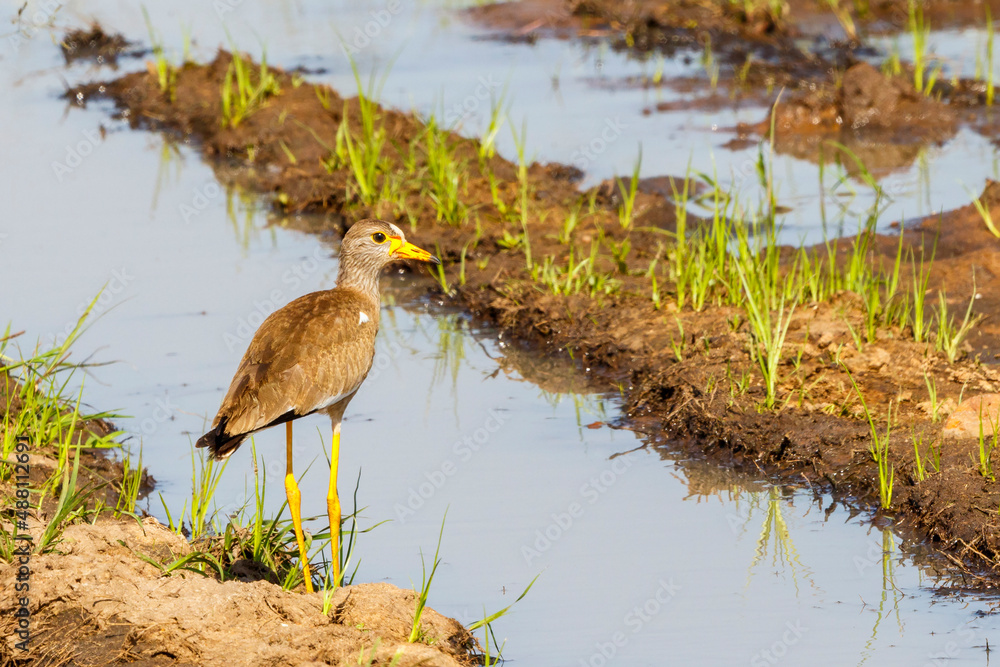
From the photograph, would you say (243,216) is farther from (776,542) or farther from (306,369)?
(776,542)

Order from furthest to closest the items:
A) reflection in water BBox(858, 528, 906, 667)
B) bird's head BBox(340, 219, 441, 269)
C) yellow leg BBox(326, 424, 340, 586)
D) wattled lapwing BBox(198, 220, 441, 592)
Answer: bird's head BBox(340, 219, 441, 269)
yellow leg BBox(326, 424, 340, 586)
wattled lapwing BBox(198, 220, 441, 592)
reflection in water BBox(858, 528, 906, 667)

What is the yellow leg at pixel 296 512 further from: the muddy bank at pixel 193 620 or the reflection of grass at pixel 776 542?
the reflection of grass at pixel 776 542

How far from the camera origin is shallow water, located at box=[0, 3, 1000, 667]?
4.90 meters

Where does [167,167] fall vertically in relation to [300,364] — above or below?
above

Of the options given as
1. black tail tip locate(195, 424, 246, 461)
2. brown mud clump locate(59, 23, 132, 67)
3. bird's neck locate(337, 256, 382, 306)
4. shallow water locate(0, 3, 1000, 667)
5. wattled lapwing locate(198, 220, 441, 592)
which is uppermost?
brown mud clump locate(59, 23, 132, 67)

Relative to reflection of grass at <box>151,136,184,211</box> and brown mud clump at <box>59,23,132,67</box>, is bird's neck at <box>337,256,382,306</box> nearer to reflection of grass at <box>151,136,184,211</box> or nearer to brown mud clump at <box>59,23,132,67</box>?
reflection of grass at <box>151,136,184,211</box>

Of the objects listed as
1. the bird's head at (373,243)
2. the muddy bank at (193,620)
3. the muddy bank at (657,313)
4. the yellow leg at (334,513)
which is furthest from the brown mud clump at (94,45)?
the muddy bank at (193,620)

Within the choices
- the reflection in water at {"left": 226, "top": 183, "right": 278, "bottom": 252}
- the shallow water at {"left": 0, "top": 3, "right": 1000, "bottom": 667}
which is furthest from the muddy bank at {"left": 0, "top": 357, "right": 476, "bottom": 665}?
the reflection in water at {"left": 226, "top": 183, "right": 278, "bottom": 252}

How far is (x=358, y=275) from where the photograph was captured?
6.09 metres

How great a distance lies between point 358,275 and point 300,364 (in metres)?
0.93

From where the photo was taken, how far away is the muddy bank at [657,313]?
6.12 meters

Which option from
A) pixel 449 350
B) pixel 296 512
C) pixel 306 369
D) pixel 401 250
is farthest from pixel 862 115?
pixel 296 512

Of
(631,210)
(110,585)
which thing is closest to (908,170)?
(631,210)

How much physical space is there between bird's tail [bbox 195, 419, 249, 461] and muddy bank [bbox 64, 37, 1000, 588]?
269 centimetres
